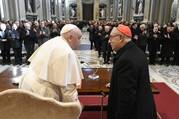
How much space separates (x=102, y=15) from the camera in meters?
37.5

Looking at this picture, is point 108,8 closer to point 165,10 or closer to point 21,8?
point 21,8

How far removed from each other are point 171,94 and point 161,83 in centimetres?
105

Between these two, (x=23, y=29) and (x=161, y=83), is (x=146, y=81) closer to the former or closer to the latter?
(x=161, y=83)

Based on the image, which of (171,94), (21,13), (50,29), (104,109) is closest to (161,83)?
(171,94)

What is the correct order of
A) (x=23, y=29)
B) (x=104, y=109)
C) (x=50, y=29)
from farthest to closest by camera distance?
(x=50, y=29), (x=23, y=29), (x=104, y=109)

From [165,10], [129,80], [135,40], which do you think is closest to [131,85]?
[129,80]

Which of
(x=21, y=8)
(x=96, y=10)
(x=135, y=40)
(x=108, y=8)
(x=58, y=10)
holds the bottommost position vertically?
(x=135, y=40)

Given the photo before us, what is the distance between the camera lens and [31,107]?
2002 millimetres

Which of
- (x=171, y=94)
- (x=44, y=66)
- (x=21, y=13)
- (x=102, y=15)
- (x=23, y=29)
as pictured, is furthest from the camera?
(x=102, y=15)

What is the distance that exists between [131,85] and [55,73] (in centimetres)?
87

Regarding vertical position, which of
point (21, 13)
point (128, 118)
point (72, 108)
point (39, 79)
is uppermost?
point (21, 13)

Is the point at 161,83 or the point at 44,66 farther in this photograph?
the point at 161,83

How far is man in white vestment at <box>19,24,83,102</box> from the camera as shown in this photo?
2334 mm

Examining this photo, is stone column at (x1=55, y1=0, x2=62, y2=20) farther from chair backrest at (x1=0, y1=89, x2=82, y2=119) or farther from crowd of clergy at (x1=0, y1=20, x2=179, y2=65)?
chair backrest at (x1=0, y1=89, x2=82, y2=119)
